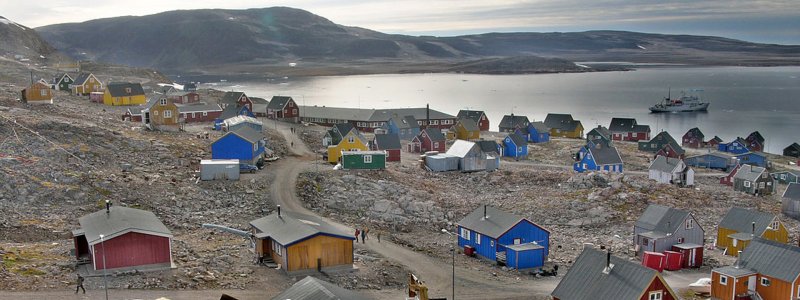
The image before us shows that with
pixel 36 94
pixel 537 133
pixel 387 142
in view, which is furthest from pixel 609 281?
pixel 537 133

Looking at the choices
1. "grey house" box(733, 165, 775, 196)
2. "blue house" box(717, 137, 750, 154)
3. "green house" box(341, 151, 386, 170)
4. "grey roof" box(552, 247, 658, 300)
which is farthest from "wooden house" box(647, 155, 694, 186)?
"grey roof" box(552, 247, 658, 300)

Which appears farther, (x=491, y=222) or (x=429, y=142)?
(x=429, y=142)

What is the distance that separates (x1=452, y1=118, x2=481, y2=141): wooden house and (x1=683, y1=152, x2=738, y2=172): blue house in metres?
25.9

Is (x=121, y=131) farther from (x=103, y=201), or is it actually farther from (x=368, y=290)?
(x=368, y=290)

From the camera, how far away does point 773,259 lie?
29031mm

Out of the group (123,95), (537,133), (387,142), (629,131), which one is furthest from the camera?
(629,131)

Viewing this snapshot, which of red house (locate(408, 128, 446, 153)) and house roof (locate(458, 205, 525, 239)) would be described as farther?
red house (locate(408, 128, 446, 153))

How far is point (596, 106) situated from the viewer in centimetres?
17400

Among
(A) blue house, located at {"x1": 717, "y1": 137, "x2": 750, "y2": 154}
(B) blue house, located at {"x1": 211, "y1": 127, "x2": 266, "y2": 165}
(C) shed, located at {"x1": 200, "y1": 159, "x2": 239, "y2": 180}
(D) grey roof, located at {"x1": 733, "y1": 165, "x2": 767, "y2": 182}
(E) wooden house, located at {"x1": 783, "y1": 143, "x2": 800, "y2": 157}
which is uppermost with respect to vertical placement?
(B) blue house, located at {"x1": 211, "y1": 127, "x2": 266, "y2": 165}

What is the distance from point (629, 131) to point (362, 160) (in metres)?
59.9

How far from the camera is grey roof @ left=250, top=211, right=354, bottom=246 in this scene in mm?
30750

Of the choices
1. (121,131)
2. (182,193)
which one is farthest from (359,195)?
(121,131)

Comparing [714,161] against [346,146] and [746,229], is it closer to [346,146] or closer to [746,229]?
[746,229]

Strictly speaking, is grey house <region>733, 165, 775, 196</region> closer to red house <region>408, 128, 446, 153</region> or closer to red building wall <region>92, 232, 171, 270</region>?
red house <region>408, 128, 446, 153</region>
